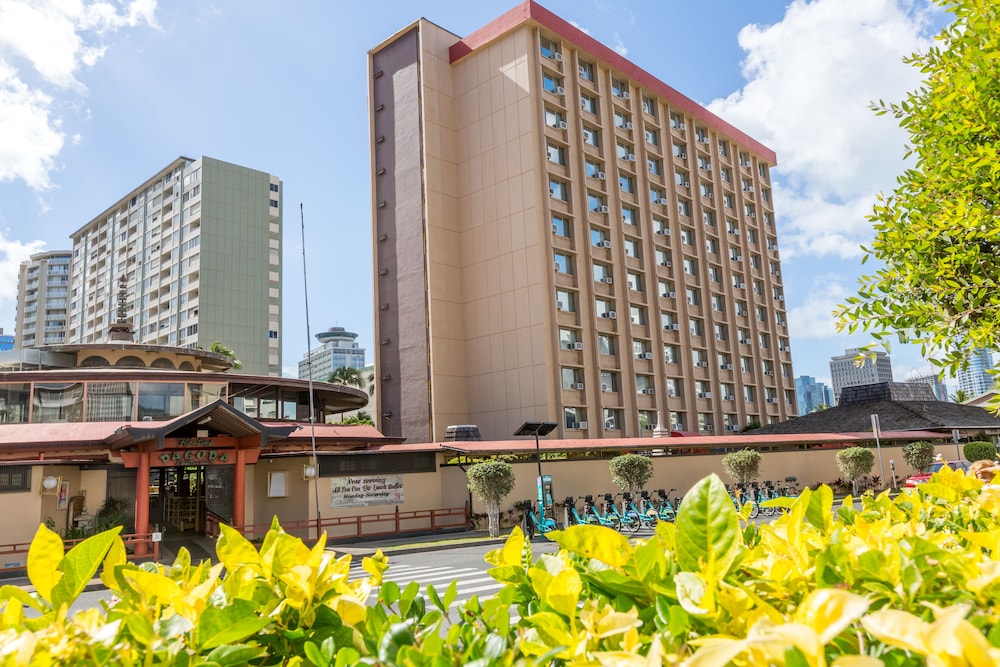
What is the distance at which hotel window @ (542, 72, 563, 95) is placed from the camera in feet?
149

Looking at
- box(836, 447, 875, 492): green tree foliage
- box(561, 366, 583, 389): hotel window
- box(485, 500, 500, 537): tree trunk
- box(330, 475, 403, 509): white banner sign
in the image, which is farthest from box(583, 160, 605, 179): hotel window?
box(485, 500, 500, 537): tree trunk

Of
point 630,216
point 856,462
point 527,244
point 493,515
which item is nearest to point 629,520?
point 493,515

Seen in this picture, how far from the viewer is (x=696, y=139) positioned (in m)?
57.8

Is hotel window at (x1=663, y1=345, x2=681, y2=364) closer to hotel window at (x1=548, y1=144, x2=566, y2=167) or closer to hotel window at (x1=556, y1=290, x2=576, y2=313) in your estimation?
hotel window at (x1=556, y1=290, x2=576, y2=313)

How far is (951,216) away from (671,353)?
44802 mm

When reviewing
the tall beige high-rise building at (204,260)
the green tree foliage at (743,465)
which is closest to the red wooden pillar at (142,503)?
the green tree foliage at (743,465)

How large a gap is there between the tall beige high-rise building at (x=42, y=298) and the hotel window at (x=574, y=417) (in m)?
97.1

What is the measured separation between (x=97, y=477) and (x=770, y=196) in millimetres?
60107

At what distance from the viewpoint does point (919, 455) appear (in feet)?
126

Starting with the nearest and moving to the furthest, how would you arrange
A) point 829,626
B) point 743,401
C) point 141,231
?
point 829,626, point 743,401, point 141,231

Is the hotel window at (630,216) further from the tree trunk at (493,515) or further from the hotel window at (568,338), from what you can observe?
the tree trunk at (493,515)

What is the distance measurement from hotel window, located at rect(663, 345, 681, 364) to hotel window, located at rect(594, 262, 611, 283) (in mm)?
6791

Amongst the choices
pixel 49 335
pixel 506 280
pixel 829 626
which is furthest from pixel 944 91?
pixel 49 335

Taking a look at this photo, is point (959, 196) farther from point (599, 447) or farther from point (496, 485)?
point (599, 447)
